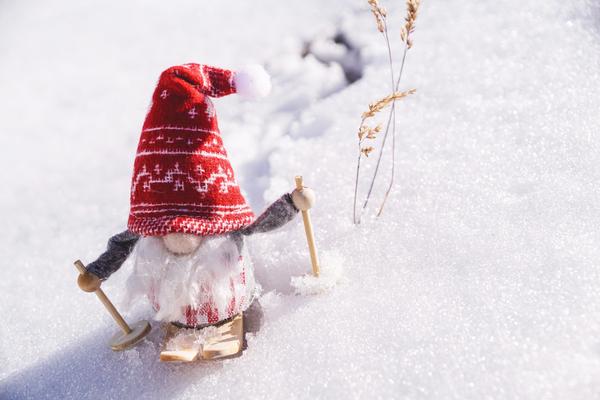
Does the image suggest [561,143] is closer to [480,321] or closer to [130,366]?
[480,321]

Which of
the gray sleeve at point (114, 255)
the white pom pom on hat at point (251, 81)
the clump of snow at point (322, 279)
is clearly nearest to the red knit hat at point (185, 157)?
the white pom pom on hat at point (251, 81)

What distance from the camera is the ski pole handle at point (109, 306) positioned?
124cm

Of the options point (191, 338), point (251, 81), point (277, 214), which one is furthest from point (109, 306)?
point (251, 81)

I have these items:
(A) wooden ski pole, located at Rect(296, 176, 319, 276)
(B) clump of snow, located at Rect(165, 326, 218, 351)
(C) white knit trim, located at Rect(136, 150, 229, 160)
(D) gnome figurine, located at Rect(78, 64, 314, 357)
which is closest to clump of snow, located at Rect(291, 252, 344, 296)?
(A) wooden ski pole, located at Rect(296, 176, 319, 276)

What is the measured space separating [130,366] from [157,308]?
A: 17 centimetres

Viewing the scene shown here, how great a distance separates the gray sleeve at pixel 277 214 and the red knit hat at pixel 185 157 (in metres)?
0.09

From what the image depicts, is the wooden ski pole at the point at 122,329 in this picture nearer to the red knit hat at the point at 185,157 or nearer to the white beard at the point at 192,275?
the white beard at the point at 192,275

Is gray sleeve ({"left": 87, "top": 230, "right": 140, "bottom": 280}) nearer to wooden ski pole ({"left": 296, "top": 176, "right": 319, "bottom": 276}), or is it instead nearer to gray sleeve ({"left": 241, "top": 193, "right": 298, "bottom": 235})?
gray sleeve ({"left": 241, "top": 193, "right": 298, "bottom": 235})

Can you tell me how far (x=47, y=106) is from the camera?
2.31 metres

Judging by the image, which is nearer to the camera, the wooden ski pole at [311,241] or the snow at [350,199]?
the snow at [350,199]

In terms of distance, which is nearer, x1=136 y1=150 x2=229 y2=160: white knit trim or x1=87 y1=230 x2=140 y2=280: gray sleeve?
x1=136 y1=150 x2=229 y2=160: white knit trim

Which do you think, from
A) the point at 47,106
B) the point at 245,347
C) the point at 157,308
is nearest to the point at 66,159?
the point at 47,106

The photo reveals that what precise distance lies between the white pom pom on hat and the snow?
0.50 metres

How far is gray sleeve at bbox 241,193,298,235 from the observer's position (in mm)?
1177
